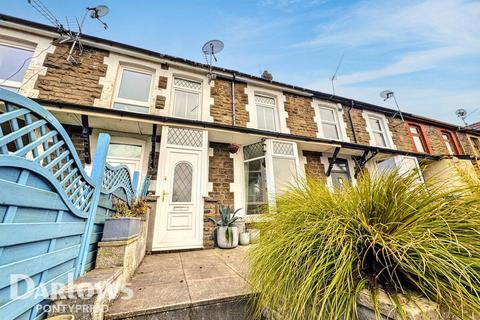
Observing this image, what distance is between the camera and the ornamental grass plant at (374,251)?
0.91 metres

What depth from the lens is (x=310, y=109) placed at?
7105 mm

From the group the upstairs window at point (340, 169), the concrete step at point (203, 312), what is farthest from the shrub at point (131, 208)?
the upstairs window at point (340, 169)

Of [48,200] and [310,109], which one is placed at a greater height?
[310,109]

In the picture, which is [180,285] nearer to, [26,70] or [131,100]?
[131,100]

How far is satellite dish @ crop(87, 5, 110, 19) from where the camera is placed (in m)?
5.09

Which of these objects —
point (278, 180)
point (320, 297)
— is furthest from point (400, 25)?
point (320, 297)

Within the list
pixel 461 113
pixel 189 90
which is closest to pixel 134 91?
pixel 189 90

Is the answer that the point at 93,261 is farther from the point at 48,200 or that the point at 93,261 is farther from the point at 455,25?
the point at 455,25

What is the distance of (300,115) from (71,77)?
23.7 ft

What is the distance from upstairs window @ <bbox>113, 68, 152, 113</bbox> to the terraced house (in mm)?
28

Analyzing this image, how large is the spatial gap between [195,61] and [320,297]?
6599 millimetres

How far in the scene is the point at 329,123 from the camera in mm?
7289

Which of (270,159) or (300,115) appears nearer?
(270,159)

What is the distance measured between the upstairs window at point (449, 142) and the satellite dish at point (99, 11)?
1637 cm
